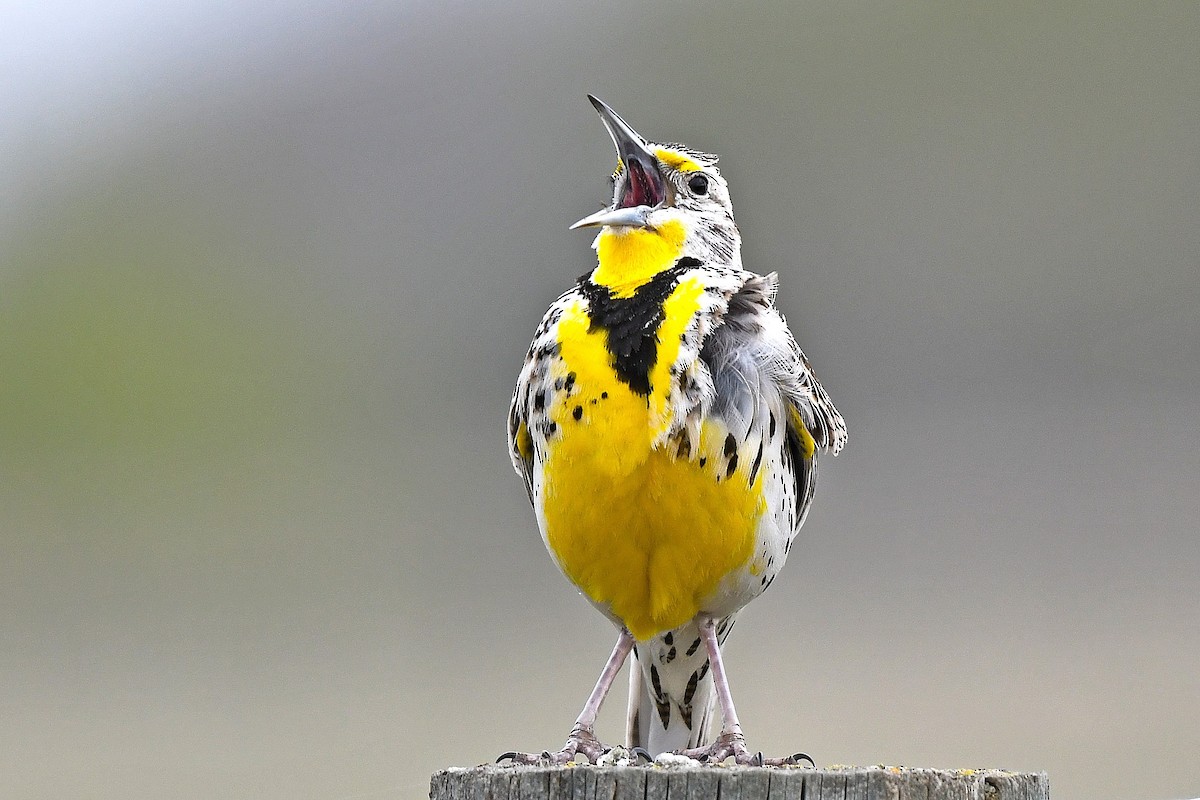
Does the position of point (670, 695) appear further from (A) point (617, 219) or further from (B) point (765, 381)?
(A) point (617, 219)

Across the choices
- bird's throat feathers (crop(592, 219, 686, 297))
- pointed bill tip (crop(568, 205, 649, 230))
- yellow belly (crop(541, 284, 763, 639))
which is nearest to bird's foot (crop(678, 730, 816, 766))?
yellow belly (crop(541, 284, 763, 639))

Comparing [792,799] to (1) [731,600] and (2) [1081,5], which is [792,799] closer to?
(1) [731,600]

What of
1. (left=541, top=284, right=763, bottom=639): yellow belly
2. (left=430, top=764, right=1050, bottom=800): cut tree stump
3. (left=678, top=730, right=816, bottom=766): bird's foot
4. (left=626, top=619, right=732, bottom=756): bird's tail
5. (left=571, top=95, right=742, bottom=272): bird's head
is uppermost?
(left=571, top=95, right=742, bottom=272): bird's head

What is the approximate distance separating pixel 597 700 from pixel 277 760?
3329 millimetres

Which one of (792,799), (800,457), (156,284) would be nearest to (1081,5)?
(156,284)

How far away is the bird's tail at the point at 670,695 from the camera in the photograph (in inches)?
107

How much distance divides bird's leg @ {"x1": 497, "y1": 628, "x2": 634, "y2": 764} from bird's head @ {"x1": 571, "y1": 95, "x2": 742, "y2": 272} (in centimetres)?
75

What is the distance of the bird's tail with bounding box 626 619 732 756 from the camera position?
2711 mm

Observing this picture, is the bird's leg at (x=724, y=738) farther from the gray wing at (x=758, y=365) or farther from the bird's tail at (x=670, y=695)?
the gray wing at (x=758, y=365)

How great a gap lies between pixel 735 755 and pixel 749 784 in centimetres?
59

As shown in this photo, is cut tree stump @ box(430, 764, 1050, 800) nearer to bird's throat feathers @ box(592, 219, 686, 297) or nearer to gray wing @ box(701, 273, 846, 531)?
gray wing @ box(701, 273, 846, 531)

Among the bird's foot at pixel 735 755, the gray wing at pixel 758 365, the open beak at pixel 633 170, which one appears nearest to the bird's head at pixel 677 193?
the open beak at pixel 633 170

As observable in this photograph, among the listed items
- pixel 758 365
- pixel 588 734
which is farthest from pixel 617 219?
pixel 588 734

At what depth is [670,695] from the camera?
277 centimetres
